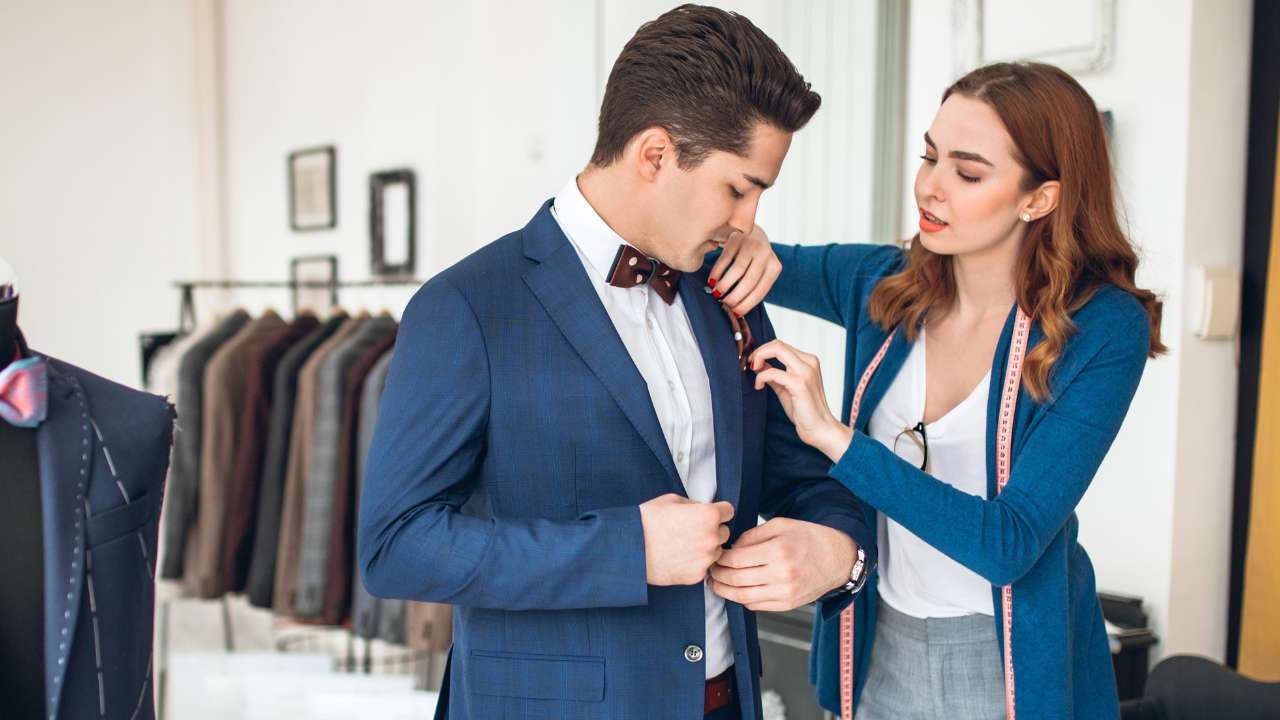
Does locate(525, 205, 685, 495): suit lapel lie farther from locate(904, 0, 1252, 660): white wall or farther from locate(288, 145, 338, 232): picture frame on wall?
locate(288, 145, 338, 232): picture frame on wall

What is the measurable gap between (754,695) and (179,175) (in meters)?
4.44

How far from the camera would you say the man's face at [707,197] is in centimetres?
136

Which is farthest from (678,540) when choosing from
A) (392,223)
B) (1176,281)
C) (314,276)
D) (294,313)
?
(314,276)

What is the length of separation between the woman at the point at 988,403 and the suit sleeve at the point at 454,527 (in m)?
0.41

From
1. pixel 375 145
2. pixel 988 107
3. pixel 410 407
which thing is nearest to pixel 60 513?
pixel 410 407

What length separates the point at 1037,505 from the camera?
1545 mm

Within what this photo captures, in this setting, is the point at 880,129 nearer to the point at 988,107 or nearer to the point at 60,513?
the point at 988,107

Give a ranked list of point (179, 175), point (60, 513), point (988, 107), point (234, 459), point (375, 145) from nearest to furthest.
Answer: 1. point (60, 513)
2. point (988, 107)
3. point (234, 459)
4. point (375, 145)
5. point (179, 175)

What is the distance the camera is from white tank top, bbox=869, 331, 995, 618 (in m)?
1.71

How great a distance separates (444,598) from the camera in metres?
1.19

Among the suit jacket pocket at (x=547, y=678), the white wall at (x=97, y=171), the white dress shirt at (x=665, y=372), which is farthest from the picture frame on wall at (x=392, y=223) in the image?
the suit jacket pocket at (x=547, y=678)

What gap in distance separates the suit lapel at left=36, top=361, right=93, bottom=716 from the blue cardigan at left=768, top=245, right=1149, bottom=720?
3.07 ft

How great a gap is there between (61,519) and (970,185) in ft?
4.37

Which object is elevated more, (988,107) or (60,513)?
(988,107)
